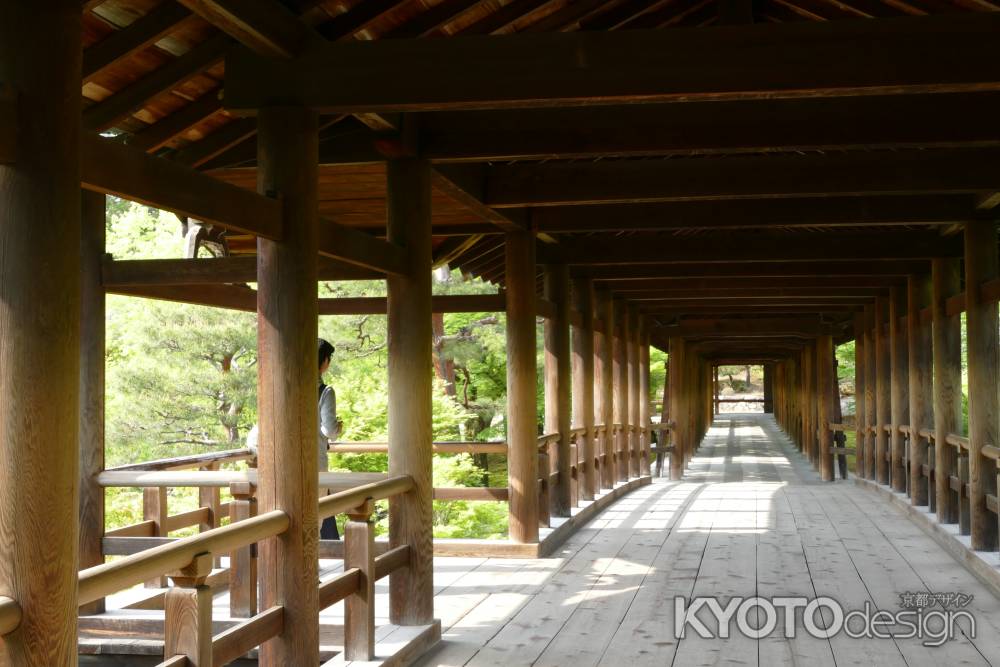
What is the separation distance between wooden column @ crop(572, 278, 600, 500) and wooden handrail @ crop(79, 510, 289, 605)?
24.3 feet

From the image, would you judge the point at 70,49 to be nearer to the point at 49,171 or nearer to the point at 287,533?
the point at 49,171

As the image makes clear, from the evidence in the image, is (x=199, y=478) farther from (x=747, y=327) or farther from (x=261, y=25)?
(x=747, y=327)

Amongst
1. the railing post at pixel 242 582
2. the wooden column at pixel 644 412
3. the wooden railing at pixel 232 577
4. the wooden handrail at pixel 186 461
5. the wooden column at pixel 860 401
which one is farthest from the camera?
the wooden column at pixel 644 412

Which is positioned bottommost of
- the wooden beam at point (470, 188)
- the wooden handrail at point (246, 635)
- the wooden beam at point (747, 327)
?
the wooden handrail at point (246, 635)

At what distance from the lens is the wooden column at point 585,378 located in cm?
1128

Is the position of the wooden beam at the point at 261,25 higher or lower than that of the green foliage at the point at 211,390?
higher

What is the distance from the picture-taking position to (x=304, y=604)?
4262 mm

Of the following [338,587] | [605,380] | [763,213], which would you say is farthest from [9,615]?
[605,380]

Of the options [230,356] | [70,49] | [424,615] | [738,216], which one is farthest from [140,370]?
[70,49]

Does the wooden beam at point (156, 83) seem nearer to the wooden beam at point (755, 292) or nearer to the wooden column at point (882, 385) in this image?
the wooden beam at point (755, 292)

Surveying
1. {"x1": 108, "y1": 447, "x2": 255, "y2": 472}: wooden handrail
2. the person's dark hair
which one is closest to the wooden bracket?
{"x1": 108, "y1": 447, "x2": 255, "y2": 472}: wooden handrail

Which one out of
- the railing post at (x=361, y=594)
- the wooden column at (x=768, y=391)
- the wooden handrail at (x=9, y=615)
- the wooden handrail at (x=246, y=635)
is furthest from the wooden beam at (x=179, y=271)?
the wooden column at (x=768, y=391)

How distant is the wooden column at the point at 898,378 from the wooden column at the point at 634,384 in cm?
385

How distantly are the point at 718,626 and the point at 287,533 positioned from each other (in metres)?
2.63
